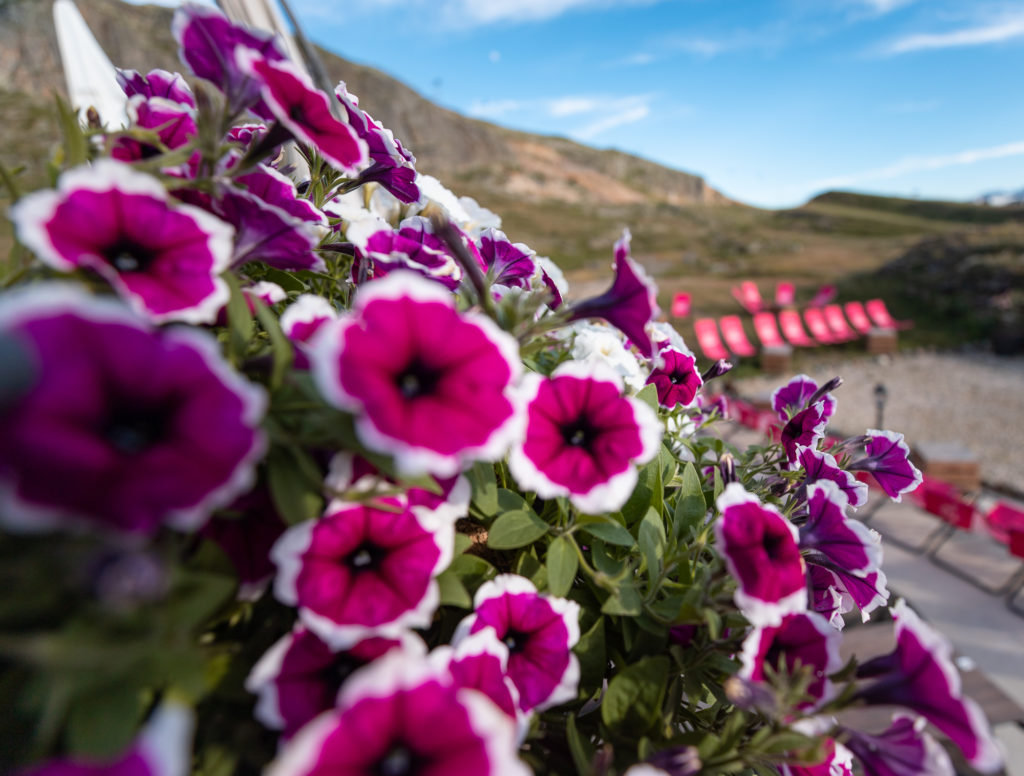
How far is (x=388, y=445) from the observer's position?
1.36 feet

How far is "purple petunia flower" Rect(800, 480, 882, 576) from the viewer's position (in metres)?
0.75

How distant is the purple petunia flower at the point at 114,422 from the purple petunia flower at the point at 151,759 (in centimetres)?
13

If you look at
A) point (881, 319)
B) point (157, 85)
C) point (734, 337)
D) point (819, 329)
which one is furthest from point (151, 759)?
point (881, 319)

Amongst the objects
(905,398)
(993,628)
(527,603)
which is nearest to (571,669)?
(527,603)

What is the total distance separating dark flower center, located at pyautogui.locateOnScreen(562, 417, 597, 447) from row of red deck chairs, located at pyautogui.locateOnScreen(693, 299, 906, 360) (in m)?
10.2

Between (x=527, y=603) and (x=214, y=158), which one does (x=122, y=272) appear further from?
(x=527, y=603)

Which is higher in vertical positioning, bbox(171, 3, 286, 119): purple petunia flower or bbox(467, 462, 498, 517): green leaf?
bbox(171, 3, 286, 119): purple petunia flower

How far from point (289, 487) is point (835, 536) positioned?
681mm

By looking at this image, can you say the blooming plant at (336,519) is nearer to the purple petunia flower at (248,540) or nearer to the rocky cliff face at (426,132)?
the purple petunia flower at (248,540)

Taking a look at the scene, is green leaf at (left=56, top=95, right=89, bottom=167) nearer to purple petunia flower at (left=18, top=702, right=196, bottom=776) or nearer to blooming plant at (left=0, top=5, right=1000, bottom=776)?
blooming plant at (left=0, top=5, right=1000, bottom=776)

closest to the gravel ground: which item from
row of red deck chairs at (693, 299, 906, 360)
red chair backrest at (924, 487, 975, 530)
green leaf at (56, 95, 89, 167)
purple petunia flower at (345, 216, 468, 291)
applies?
row of red deck chairs at (693, 299, 906, 360)

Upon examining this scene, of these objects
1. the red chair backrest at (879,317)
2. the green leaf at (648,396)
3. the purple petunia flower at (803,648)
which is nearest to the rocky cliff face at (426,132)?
the red chair backrest at (879,317)

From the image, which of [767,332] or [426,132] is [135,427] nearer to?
[767,332]

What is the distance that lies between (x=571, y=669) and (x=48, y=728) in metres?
0.47
